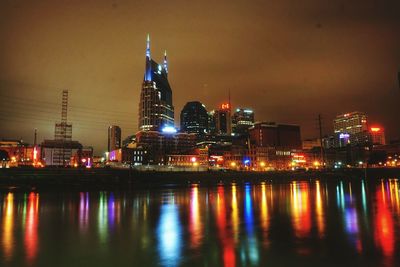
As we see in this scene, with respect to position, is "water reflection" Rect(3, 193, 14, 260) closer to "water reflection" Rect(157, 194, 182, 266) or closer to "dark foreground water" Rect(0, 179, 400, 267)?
"dark foreground water" Rect(0, 179, 400, 267)

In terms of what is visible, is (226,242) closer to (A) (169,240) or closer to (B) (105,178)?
(A) (169,240)

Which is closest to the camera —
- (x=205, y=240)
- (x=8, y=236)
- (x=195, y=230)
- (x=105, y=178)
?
(x=205, y=240)

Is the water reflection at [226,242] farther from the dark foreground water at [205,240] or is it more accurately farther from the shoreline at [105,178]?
the shoreline at [105,178]

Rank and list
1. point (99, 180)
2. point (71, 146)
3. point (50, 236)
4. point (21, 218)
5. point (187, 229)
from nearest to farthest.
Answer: point (50, 236)
point (187, 229)
point (21, 218)
point (99, 180)
point (71, 146)

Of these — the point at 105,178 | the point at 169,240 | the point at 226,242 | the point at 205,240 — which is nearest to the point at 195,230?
the point at 205,240

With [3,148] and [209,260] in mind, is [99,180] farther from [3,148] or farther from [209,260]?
[3,148]

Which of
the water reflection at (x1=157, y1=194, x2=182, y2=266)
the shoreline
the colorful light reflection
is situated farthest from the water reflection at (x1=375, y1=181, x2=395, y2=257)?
the shoreline

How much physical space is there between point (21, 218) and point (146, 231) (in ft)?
39.4

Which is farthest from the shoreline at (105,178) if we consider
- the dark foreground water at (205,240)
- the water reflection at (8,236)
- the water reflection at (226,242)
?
the water reflection at (226,242)

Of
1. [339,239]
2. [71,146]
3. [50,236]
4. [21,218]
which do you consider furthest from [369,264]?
[71,146]

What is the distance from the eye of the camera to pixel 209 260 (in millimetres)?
12680

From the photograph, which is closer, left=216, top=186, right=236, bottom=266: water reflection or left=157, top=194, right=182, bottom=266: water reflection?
left=216, top=186, right=236, bottom=266: water reflection

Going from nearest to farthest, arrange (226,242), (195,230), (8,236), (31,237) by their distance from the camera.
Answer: (226,242) < (31,237) < (8,236) < (195,230)

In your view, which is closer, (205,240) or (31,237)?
(205,240)
